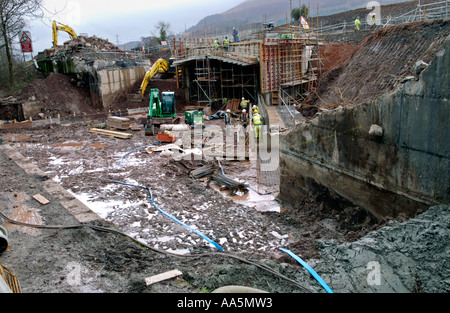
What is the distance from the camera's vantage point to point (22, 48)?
26594 mm

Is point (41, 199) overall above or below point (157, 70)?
below

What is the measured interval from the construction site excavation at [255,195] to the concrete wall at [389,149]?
3 cm

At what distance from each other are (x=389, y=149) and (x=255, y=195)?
5.08 metres

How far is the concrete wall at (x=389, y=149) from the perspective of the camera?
6363mm

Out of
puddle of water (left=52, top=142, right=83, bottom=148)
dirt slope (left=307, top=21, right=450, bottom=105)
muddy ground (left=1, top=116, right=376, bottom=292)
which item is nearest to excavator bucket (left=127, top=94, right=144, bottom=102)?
puddle of water (left=52, top=142, right=83, bottom=148)

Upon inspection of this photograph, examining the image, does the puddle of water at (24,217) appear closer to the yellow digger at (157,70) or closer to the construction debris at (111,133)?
the construction debris at (111,133)

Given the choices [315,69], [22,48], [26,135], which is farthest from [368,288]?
[22,48]

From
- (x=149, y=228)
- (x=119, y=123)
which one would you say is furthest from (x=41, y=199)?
(x=119, y=123)

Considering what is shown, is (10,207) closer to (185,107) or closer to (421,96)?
(421,96)

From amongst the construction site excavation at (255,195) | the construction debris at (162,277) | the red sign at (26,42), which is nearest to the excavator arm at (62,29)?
the red sign at (26,42)

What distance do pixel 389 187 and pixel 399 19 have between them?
885 inches

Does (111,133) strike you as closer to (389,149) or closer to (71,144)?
(71,144)

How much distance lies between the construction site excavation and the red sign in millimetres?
8200

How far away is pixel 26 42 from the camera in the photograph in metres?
26.3
